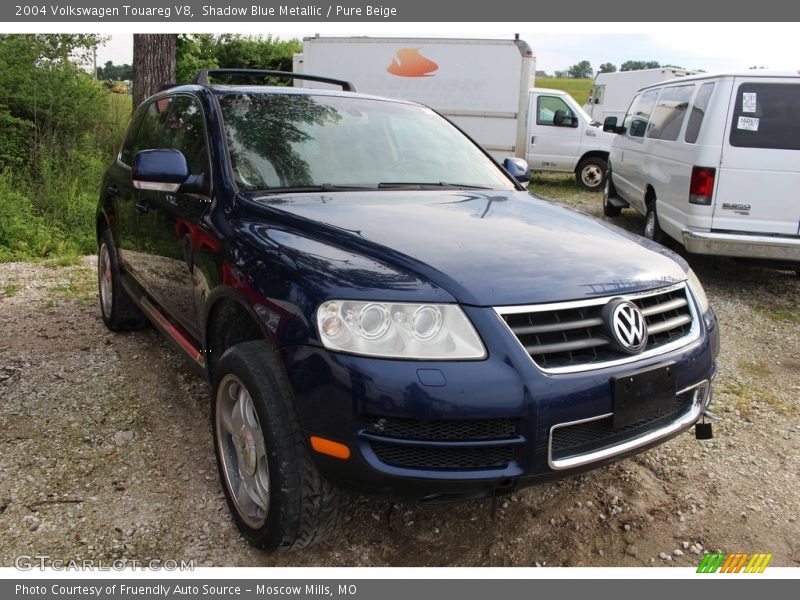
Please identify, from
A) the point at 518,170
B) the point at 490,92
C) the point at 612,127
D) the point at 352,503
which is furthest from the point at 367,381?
the point at 490,92

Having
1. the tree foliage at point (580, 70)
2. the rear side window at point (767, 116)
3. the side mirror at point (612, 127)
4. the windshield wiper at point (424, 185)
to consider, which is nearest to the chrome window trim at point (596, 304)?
the windshield wiper at point (424, 185)

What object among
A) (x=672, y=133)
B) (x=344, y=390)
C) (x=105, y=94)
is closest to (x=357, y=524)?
(x=344, y=390)

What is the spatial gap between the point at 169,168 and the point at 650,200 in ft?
20.5

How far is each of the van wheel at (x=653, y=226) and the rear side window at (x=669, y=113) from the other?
0.77m

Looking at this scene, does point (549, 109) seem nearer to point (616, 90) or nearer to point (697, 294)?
point (616, 90)

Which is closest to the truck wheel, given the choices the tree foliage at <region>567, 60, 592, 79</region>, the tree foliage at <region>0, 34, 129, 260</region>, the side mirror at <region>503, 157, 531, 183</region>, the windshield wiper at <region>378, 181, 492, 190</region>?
the tree foliage at <region>0, 34, 129, 260</region>

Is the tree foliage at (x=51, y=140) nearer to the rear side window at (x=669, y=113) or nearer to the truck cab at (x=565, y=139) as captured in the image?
the rear side window at (x=669, y=113)

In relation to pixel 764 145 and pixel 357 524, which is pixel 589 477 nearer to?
pixel 357 524

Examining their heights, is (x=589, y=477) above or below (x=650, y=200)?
below

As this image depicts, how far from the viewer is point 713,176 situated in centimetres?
607

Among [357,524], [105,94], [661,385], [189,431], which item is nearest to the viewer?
[661,385]

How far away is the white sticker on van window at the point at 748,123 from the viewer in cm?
601

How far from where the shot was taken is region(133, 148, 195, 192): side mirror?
3.04 meters

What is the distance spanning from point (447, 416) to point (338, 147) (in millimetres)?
1780
